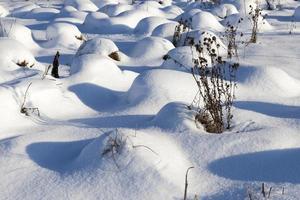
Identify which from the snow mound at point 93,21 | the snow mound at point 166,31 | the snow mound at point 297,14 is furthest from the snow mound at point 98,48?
the snow mound at point 297,14

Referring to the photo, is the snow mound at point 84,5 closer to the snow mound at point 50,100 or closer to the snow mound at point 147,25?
the snow mound at point 147,25

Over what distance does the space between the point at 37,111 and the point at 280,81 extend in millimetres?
1919

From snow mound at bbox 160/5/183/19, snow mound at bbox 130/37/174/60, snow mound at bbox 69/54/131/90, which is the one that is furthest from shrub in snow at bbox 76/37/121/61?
snow mound at bbox 160/5/183/19

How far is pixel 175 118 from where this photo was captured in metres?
3.04

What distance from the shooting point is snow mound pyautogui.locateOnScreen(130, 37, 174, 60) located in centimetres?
508

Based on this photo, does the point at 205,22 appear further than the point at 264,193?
Yes

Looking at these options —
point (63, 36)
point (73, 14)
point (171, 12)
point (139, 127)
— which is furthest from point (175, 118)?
point (171, 12)

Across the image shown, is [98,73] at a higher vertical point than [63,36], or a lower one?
higher

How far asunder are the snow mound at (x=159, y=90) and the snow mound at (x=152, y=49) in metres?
1.27

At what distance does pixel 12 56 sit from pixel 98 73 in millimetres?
915

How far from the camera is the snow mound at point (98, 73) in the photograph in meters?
4.14

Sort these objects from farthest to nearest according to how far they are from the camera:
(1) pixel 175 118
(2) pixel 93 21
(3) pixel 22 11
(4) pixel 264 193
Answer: (3) pixel 22 11 < (2) pixel 93 21 < (1) pixel 175 118 < (4) pixel 264 193

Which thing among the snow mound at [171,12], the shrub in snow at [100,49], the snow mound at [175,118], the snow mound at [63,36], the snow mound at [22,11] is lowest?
the snow mound at [171,12]

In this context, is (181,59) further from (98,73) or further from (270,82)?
(270,82)
